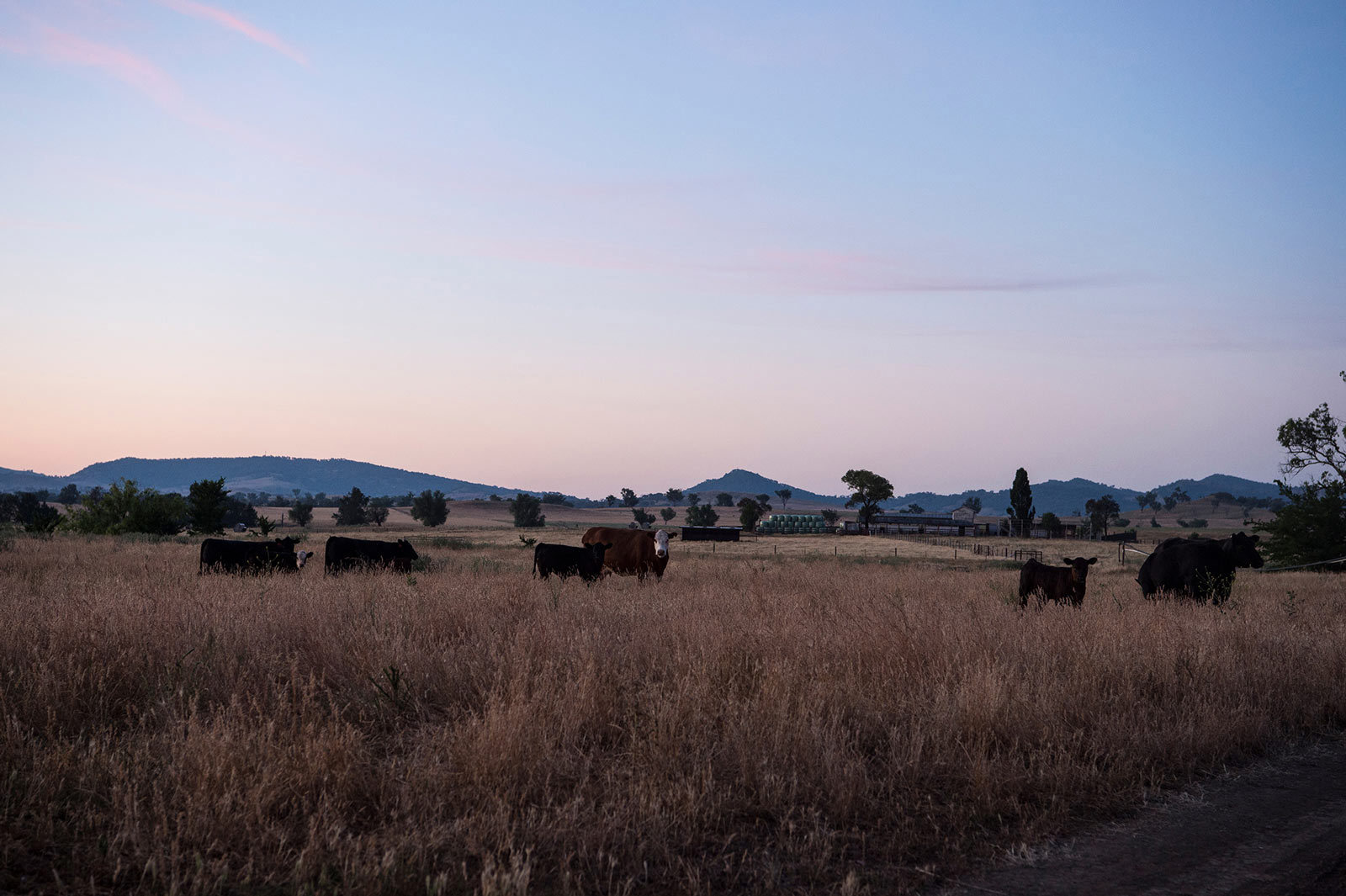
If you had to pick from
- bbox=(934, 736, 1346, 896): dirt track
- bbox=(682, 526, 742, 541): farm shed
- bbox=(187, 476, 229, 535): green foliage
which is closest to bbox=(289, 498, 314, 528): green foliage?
bbox=(682, 526, 742, 541): farm shed

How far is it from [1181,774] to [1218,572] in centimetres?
1106

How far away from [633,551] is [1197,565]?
491 inches

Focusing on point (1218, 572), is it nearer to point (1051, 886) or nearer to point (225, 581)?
point (1051, 886)

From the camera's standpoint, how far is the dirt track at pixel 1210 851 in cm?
446

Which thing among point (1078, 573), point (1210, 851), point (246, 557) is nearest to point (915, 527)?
point (1078, 573)

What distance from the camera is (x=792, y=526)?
126688 mm

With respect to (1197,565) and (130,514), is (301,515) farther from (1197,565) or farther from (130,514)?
(1197,565)

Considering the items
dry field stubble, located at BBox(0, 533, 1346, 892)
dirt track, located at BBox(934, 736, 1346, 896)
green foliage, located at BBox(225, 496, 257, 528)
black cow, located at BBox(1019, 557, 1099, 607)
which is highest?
black cow, located at BBox(1019, 557, 1099, 607)

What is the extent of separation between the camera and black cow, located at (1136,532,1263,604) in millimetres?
15273

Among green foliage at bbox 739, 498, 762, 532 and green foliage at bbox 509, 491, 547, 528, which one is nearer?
green foliage at bbox 739, 498, 762, 532

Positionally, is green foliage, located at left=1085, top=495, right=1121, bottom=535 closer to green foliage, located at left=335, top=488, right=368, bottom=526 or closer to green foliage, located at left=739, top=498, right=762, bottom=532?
green foliage, located at left=739, top=498, right=762, bottom=532

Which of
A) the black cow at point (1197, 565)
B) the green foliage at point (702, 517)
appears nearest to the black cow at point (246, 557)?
the black cow at point (1197, 565)

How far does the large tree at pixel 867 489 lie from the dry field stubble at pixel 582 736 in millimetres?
131660

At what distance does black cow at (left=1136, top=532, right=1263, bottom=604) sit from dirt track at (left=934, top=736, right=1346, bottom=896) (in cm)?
1010
